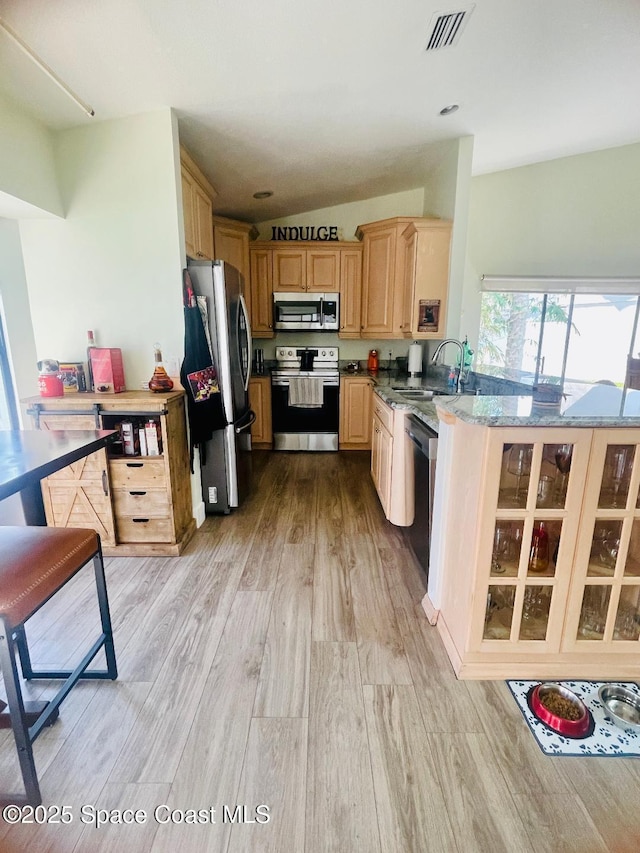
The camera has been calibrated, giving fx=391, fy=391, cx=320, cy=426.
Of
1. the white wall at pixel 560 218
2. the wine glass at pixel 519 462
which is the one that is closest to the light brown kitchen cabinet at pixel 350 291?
the white wall at pixel 560 218

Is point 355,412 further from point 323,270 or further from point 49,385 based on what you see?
point 49,385

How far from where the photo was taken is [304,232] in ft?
15.1

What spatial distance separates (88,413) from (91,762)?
5.29ft

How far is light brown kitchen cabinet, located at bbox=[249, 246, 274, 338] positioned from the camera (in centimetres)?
430

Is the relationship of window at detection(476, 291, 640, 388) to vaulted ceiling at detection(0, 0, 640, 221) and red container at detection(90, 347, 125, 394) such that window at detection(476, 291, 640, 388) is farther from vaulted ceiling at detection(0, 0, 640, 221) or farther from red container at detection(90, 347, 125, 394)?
red container at detection(90, 347, 125, 394)

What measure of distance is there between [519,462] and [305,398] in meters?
3.06

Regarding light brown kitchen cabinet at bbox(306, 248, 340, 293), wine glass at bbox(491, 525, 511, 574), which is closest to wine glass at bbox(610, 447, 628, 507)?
wine glass at bbox(491, 525, 511, 574)

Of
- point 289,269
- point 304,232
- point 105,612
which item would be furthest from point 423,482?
point 304,232

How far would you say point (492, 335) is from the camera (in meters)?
5.17

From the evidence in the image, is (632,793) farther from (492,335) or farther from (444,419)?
(492,335)

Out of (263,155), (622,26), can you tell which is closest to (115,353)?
(263,155)

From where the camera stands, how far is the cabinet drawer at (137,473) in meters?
2.29

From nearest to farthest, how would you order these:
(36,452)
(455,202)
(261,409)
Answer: (36,452), (455,202), (261,409)

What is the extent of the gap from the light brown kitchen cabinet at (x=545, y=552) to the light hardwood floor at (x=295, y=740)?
0.82 feet
